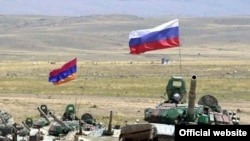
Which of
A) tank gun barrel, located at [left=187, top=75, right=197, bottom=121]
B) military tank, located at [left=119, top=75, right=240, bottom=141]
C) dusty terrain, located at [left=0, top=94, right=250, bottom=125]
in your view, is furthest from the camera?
dusty terrain, located at [left=0, top=94, right=250, bottom=125]

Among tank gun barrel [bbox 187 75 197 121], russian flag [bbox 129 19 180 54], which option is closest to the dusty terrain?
russian flag [bbox 129 19 180 54]

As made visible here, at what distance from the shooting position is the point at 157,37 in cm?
2489

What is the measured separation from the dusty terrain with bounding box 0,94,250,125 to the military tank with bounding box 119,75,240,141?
10.1 metres

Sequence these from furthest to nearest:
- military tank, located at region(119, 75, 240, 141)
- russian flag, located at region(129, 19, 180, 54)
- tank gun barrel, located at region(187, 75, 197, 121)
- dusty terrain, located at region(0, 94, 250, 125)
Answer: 1. dusty terrain, located at region(0, 94, 250, 125)
2. russian flag, located at region(129, 19, 180, 54)
3. tank gun barrel, located at region(187, 75, 197, 121)
4. military tank, located at region(119, 75, 240, 141)

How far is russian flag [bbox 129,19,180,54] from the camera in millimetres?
24844

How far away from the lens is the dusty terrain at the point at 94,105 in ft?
138

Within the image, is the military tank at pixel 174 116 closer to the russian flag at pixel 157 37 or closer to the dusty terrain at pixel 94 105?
the russian flag at pixel 157 37

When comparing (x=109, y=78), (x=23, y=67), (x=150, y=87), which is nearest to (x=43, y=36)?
(x=23, y=67)

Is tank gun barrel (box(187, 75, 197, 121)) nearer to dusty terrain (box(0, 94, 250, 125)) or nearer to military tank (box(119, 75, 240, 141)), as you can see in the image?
military tank (box(119, 75, 240, 141))

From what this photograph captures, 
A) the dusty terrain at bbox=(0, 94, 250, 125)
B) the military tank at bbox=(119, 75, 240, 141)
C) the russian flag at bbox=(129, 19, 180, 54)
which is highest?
the russian flag at bbox=(129, 19, 180, 54)

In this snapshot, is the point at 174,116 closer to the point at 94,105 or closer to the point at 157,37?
the point at 157,37

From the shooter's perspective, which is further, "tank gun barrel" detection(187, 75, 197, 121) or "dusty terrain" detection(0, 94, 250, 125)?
"dusty terrain" detection(0, 94, 250, 125)

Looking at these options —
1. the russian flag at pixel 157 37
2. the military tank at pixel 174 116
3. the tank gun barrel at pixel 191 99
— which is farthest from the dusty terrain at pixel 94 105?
the tank gun barrel at pixel 191 99

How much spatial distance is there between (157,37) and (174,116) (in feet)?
10.2
